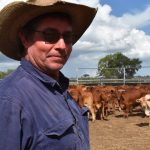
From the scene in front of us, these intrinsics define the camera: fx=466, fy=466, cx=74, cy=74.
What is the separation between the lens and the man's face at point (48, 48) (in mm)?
2641

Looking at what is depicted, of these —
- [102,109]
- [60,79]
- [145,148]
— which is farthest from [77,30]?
[102,109]

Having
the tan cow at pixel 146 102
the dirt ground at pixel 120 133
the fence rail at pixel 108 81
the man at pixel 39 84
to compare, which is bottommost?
the dirt ground at pixel 120 133

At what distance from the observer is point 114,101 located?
21781mm

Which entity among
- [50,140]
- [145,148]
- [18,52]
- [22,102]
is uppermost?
[18,52]

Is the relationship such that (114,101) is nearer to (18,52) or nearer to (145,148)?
(145,148)

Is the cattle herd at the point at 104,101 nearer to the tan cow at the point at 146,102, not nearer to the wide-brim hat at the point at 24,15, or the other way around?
the tan cow at the point at 146,102

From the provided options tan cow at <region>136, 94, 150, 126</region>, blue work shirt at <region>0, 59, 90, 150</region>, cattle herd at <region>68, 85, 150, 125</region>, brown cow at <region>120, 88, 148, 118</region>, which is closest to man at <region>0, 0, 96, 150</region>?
blue work shirt at <region>0, 59, 90, 150</region>

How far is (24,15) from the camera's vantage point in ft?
8.75

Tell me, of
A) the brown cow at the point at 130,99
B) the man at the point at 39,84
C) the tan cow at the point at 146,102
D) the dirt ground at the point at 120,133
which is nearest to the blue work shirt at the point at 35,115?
the man at the point at 39,84

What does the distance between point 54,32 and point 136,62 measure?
2886 inches

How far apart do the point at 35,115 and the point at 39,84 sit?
0.77ft

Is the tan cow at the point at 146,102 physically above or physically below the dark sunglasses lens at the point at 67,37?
below

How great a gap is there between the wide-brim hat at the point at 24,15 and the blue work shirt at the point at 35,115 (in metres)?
0.25

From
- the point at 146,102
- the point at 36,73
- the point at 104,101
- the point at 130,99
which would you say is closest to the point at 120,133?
the point at 146,102
